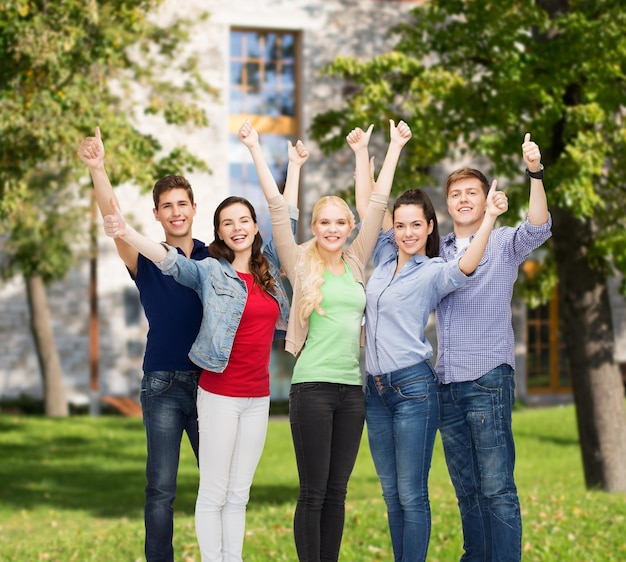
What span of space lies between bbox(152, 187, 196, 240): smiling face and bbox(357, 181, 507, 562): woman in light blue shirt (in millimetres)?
961

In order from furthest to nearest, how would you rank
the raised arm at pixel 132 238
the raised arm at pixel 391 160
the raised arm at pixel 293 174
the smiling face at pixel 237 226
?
the raised arm at pixel 293 174, the raised arm at pixel 391 160, the smiling face at pixel 237 226, the raised arm at pixel 132 238

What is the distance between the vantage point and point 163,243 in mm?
4711

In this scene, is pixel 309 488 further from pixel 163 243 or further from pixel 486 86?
pixel 486 86

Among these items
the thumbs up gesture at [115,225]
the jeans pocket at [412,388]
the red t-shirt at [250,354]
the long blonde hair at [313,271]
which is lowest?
the jeans pocket at [412,388]

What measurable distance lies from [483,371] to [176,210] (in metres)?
1.68

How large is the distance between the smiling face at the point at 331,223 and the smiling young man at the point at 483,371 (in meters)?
0.55

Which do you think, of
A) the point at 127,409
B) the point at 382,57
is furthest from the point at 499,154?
the point at 127,409

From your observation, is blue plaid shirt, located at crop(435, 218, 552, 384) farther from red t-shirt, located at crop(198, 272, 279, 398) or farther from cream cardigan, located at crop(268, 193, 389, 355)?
red t-shirt, located at crop(198, 272, 279, 398)

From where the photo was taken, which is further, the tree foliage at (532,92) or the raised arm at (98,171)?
the tree foliage at (532,92)

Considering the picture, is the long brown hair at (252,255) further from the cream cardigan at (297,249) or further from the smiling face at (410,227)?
the smiling face at (410,227)

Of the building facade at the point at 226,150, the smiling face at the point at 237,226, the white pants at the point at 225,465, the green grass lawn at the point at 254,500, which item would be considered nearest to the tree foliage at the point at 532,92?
the green grass lawn at the point at 254,500

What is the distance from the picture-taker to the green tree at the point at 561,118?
980 centimetres

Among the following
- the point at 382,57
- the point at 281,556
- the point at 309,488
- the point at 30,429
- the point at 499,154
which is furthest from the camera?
the point at 30,429

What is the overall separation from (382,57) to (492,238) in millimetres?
7016
